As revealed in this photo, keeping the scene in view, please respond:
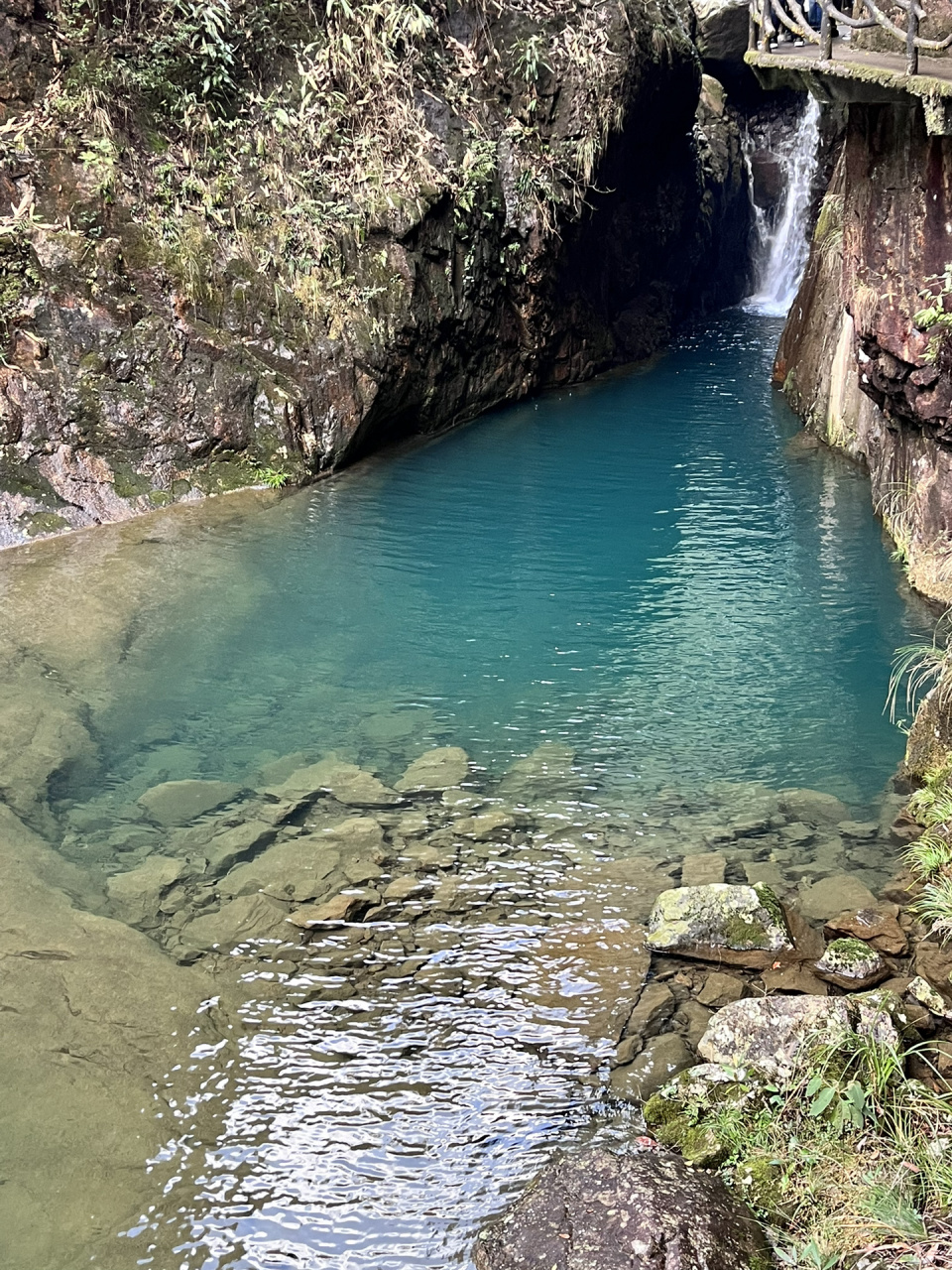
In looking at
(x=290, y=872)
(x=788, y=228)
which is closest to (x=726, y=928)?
(x=290, y=872)

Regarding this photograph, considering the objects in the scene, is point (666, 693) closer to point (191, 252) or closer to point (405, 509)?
point (405, 509)

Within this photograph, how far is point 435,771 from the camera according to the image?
6.57 meters

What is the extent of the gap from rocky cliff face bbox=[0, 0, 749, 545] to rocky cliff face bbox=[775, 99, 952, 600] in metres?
5.95

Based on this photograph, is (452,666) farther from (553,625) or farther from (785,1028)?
(785,1028)

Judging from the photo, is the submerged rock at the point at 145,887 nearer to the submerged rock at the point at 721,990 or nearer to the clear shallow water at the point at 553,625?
the clear shallow water at the point at 553,625

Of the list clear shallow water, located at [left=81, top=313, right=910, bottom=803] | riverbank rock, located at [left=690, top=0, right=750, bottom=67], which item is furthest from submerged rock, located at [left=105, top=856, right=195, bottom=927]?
riverbank rock, located at [left=690, top=0, right=750, bottom=67]

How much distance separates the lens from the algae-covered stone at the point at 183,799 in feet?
20.2

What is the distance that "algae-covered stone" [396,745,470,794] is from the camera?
640 cm

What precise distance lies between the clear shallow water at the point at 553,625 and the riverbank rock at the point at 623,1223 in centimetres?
303

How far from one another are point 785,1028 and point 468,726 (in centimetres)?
338

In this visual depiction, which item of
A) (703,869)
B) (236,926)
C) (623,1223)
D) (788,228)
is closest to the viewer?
(623,1223)

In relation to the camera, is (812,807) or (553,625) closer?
(812,807)

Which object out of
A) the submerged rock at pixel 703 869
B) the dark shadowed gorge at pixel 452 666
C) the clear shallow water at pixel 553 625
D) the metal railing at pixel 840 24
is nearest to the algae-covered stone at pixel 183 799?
the dark shadowed gorge at pixel 452 666

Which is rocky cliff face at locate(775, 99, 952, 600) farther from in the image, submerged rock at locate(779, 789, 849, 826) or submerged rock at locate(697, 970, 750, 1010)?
submerged rock at locate(697, 970, 750, 1010)
